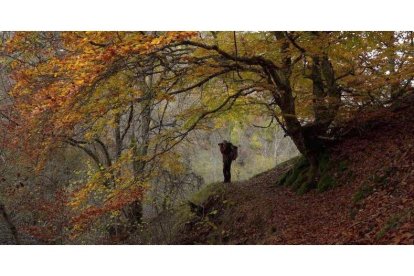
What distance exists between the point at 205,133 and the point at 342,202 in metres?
2.81

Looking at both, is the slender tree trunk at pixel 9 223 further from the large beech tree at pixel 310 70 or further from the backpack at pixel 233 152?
the backpack at pixel 233 152

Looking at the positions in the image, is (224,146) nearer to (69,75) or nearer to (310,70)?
(310,70)

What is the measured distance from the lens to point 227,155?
7574mm

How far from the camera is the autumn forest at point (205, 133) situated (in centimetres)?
446

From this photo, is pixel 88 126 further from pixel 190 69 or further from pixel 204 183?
pixel 204 183

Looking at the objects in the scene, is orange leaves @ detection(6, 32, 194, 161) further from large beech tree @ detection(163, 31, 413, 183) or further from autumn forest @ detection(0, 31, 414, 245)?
large beech tree @ detection(163, 31, 413, 183)

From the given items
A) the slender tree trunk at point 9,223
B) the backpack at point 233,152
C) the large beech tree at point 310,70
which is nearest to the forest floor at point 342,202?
the large beech tree at point 310,70

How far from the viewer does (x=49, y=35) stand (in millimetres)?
5195

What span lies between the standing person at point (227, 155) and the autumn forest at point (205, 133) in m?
0.03

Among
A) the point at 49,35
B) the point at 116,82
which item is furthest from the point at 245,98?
the point at 49,35

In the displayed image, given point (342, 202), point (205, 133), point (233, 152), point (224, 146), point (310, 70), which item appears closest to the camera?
point (342, 202)

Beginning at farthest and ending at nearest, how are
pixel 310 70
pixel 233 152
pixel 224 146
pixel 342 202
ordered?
pixel 233 152, pixel 224 146, pixel 310 70, pixel 342 202

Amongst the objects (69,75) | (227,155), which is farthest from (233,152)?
(69,75)
